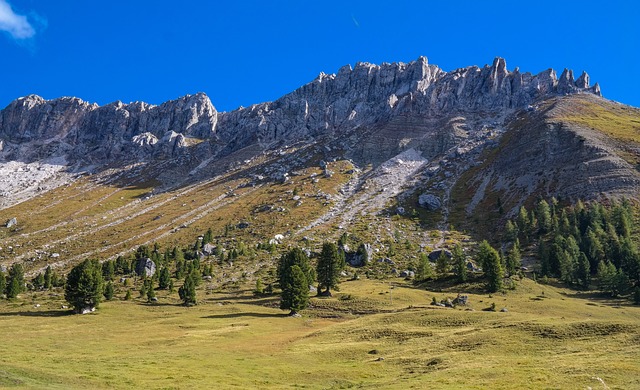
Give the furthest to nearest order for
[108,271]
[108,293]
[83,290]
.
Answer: [108,271] → [108,293] → [83,290]

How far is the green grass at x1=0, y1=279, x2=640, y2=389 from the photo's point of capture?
131 ft

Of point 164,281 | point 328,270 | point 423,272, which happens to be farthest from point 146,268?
point 423,272

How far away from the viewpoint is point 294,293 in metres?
93.4

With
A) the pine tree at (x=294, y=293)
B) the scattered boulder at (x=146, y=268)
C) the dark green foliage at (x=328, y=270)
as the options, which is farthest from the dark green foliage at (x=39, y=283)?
the dark green foliage at (x=328, y=270)

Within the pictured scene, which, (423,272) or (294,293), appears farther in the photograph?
(423,272)

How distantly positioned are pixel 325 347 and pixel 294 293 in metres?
33.0

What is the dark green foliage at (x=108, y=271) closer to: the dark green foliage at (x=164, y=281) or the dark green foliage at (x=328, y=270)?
the dark green foliage at (x=164, y=281)

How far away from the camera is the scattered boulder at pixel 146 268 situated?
142 meters

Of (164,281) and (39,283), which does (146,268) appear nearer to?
(164,281)

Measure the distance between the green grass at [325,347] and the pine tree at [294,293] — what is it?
9.31 feet

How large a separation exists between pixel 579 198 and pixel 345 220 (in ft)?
304

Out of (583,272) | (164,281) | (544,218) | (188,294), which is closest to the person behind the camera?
(188,294)

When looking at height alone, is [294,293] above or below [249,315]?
above

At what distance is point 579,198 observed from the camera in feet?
563
